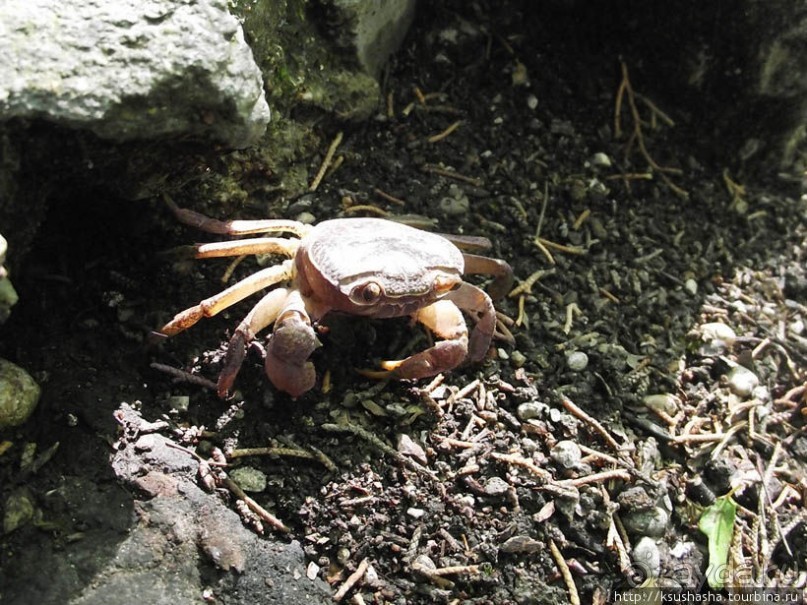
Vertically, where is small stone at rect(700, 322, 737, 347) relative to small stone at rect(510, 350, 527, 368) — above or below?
above

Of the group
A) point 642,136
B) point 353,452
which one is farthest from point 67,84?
point 642,136

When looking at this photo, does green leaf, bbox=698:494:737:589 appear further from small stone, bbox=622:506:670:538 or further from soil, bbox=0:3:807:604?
small stone, bbox=622:506:670:538

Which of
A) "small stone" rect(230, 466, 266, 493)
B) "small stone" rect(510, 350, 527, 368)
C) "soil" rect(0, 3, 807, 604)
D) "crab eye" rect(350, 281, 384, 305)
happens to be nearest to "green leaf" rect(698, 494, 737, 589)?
"soil" rect(0, 3, 807, 604)

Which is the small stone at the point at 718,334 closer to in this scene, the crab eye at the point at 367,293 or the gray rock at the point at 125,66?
the crab eye at the point at 367,293

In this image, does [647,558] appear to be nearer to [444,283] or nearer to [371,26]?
→ [444,283]

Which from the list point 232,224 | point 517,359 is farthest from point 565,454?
point 232,224

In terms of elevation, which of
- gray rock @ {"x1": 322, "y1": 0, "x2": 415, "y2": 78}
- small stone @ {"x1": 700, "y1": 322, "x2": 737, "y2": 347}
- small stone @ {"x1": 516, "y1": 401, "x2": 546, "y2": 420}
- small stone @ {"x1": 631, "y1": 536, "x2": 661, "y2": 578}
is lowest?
small stone @ {"x1": 631, "y1": 536, "x2": 661, "y2": 578}
